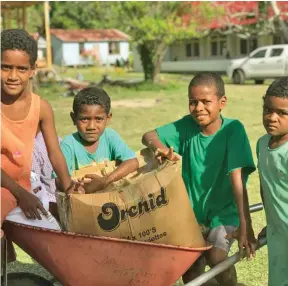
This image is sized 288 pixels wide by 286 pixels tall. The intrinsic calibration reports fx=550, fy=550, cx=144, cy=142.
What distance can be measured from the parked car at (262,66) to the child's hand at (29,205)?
19.9 meters

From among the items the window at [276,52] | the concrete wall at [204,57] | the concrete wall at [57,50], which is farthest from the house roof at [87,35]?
the window at [276,52]

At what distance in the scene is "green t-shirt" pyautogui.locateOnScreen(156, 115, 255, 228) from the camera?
298 centimetres

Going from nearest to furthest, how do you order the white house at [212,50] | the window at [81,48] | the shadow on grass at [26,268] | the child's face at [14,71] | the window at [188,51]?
the child's face at [14,71], the shadow on grass at [26,268], the white house at [212,50], the window at [188,51], the window at [81,48]

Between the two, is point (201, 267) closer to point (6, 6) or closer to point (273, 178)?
point (273, 178)

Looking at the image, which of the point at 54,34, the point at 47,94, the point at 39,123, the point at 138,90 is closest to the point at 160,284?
the point at 39,123

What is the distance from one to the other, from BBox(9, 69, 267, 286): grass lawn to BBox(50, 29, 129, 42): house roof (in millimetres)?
31607

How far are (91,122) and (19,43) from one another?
840 mm

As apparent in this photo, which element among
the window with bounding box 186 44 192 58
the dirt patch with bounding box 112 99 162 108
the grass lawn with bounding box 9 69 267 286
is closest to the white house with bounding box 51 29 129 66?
the window with bounding box 186 44 192 58

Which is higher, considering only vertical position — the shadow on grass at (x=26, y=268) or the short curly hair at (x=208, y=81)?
the short curly hair at (x=208, y=81)

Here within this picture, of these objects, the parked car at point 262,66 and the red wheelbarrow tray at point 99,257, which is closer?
the red wheelbarrow tray at point 99,257

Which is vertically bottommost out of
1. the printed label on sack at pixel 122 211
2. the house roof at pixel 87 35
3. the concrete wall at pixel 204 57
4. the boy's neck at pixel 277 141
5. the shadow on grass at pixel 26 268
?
the shadow on grass at pixel 26 268

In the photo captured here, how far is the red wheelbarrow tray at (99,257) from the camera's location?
7.31ft

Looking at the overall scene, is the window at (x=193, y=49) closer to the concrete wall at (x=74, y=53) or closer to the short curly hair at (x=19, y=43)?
the concrete wall at (x=74, y=53)

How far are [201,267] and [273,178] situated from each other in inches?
29.0
